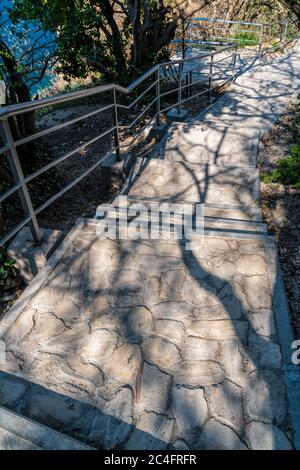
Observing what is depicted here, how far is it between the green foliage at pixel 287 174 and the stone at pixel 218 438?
3.08m

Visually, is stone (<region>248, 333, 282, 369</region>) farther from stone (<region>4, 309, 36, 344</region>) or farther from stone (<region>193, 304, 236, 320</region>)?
stone (<region>4, 309, 36, 344</region>)

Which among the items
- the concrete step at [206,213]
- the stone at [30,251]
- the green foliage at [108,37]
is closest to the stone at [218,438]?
the stone at [30,251]

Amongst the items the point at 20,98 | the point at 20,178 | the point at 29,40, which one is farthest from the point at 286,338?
the point at 29,40

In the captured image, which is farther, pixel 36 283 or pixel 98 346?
pixel 36 283

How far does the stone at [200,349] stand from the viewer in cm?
201

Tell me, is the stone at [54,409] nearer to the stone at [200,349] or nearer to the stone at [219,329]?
the stone at [200,349]

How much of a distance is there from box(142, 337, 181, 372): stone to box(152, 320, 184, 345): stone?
4 centimetres

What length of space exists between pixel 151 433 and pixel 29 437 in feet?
1.94

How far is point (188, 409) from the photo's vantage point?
1763mm

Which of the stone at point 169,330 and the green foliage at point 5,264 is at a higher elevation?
the green foliage at point 5,264

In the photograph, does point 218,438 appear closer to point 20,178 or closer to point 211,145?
point 20,178

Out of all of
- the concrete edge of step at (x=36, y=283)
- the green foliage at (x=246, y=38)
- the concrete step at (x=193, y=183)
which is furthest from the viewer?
the green foliage at (x=246, y=38)
